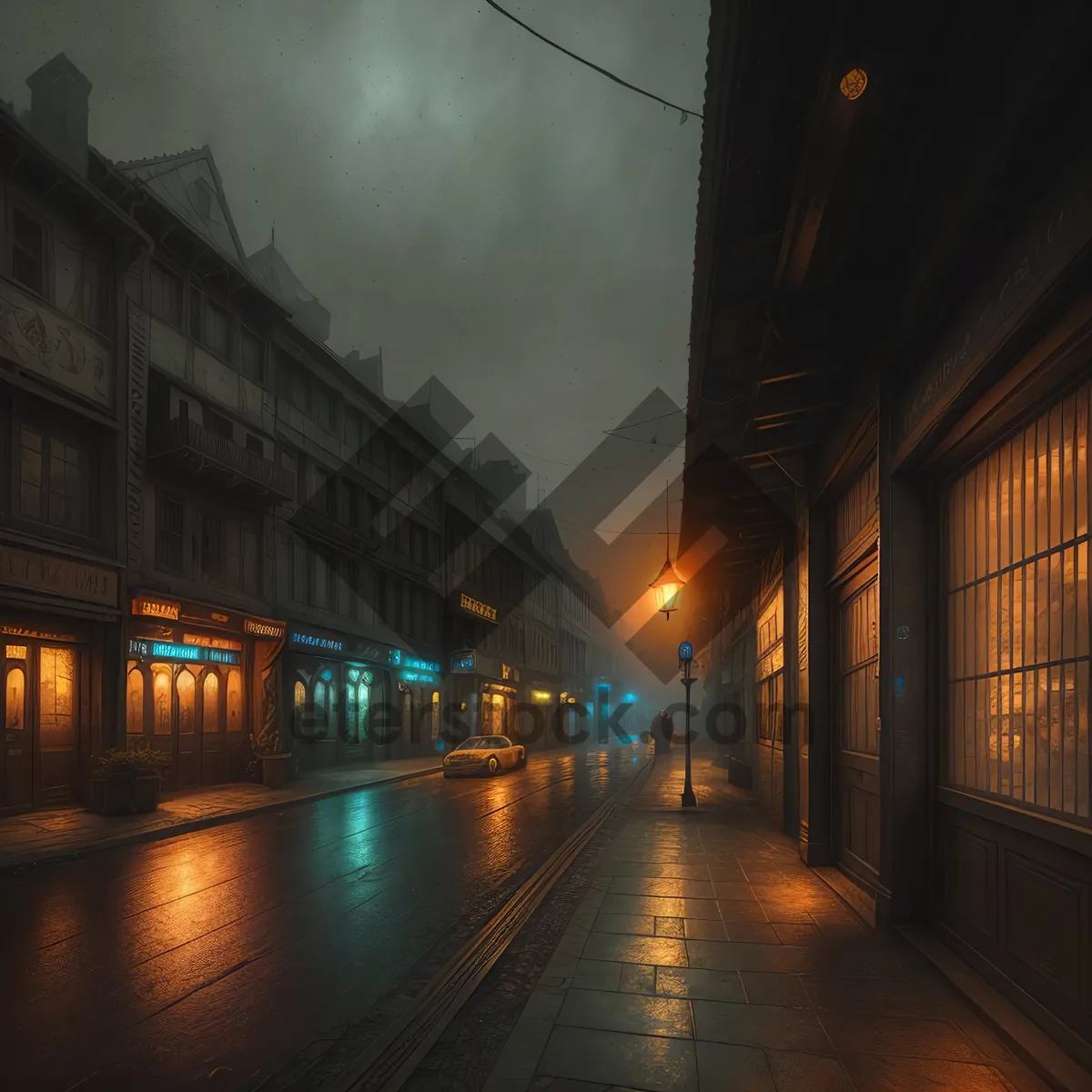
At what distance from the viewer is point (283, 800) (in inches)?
733

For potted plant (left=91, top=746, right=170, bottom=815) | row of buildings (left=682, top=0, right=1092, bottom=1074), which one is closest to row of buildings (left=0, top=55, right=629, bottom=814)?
potted plant (left=91, top=746, right=170, bottom=815)

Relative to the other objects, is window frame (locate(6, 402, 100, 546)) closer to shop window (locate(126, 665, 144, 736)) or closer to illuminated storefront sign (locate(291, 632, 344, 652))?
shop window (locate(126, 665, 144, 736))

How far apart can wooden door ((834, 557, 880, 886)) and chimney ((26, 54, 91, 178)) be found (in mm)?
18373

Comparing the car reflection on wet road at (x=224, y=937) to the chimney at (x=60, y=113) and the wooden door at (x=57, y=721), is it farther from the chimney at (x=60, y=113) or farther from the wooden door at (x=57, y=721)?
the chimney at (x=60, y=113)

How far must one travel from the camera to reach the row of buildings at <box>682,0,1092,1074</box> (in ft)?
14.7

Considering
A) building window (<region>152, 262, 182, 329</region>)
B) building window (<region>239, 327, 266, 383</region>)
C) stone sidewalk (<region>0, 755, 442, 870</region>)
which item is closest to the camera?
stone sidewalk (<region>0, 755, 442, 870</region>)

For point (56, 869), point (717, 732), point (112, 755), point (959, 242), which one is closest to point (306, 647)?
point (112, 755)

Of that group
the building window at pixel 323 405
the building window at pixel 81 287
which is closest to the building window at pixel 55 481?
the building window at pixel 81 287

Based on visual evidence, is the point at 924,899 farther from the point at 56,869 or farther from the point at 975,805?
the point at 56,869

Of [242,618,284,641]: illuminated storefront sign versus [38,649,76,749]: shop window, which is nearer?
[38,649,76,749]: shop window

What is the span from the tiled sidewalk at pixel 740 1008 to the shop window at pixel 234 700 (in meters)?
16.7

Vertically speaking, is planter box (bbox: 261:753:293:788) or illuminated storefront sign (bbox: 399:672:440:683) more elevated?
illuminated storefront sign (bbox: 399:672:440:683)

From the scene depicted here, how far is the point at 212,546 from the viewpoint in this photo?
2252cm

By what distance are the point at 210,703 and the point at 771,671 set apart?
47.8ft
